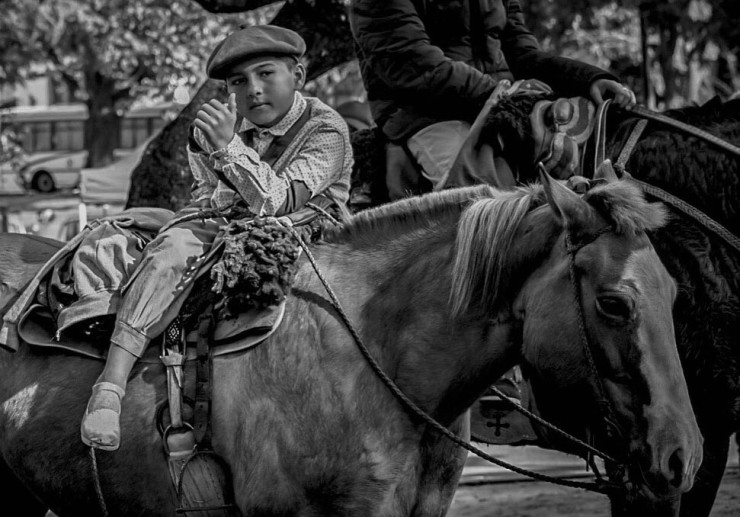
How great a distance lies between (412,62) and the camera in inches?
200

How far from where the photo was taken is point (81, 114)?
4372 centimetres

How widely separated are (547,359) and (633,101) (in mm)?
2032

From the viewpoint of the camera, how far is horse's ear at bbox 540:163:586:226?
320cm

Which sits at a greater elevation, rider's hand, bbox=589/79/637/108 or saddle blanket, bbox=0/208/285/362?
rider's hand, bbox=589/79/637/108

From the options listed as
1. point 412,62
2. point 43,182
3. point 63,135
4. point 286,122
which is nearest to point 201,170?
point 286,122

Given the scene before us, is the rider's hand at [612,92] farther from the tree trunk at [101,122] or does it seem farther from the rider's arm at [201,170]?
the tree trunk at [101,122]

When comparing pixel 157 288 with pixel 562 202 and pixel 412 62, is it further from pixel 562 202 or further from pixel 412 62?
pixel 412 62

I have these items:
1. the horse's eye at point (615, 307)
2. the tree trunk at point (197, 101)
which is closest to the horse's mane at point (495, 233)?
the horse's eye at point (615, 307)

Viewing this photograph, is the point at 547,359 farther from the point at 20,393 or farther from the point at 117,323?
the point at 20,393

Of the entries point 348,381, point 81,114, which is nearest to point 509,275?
point 348,381

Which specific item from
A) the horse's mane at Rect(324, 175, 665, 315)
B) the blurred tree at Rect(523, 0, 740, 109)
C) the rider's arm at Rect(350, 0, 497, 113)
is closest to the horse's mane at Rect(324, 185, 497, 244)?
the horse's mane at Rect(324, 175, 665, 315)

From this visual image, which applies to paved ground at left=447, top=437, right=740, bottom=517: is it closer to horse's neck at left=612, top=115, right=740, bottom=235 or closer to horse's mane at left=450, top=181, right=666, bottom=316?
horse's neck at left=612, top=115, right=740, bottom=235

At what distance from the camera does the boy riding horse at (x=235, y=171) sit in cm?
364

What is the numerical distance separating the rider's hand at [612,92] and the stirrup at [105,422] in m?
2.49
